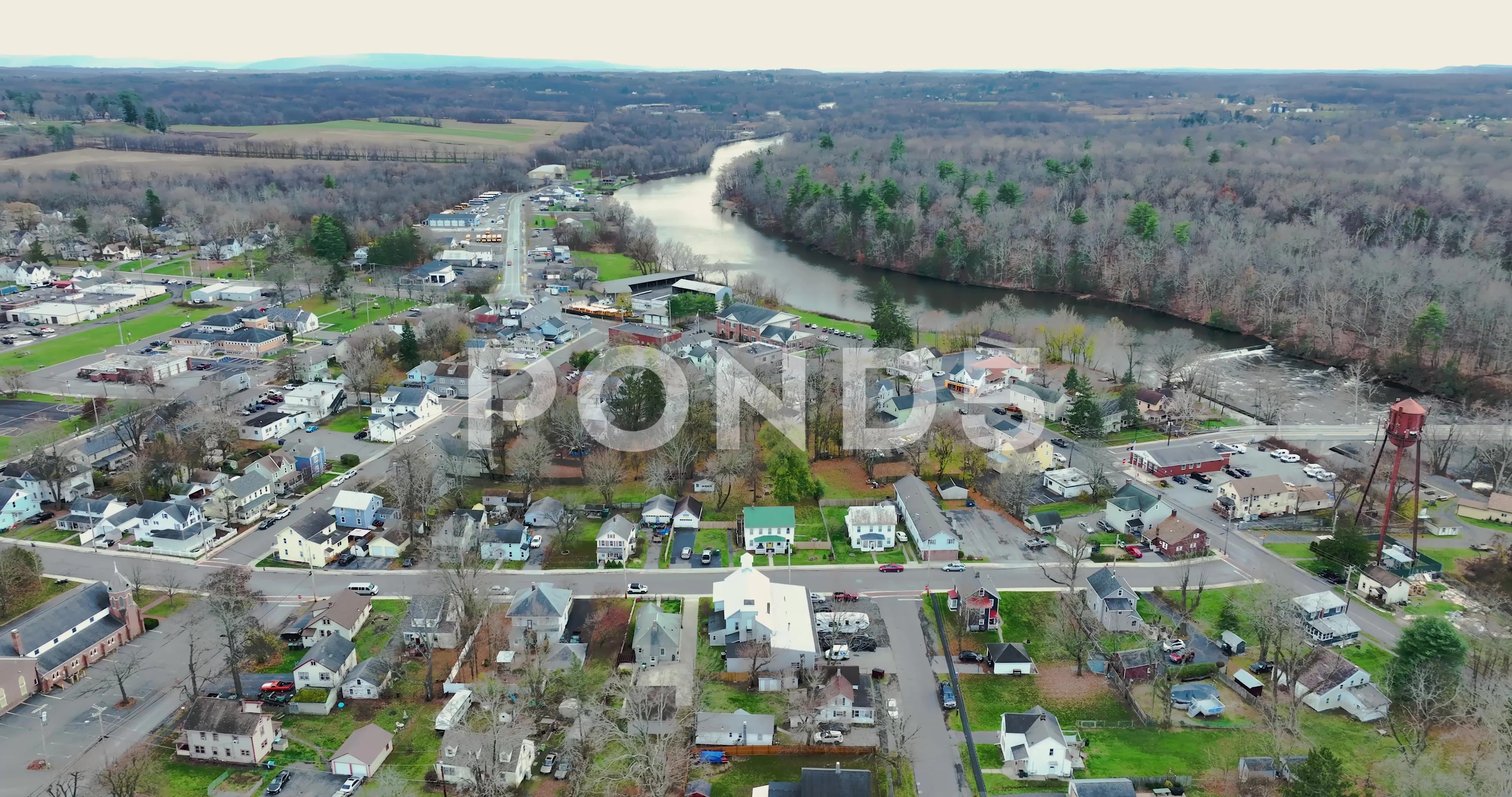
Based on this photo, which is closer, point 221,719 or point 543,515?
point 221,719

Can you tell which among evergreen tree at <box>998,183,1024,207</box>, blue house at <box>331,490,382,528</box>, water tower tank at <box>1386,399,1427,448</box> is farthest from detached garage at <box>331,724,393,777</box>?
evergreen tree at <box>998,183,1024,207</box>

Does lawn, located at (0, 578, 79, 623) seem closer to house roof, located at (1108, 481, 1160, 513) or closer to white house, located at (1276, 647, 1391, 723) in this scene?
house roof, located at (1108, 481, 1160, 513)

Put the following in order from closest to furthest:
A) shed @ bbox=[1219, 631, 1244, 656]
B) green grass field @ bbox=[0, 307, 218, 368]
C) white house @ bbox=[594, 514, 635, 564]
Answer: shed @ bbox=[1219, 631, 1244, 656]
white house @ bbox=[594, 514, 635, 564]
green grass field @ bbox=[0, 307, 218, 368]

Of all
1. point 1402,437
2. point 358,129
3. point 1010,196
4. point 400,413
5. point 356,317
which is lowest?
point 400,413

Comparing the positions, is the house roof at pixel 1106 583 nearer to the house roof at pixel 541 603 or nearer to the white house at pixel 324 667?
the house roof at pixel 541 603

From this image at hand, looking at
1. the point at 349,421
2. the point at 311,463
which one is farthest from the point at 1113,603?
the point at 349,421

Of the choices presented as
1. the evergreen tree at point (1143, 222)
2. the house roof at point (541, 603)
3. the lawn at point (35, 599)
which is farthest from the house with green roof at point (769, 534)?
the evergreen tree at point (1143, 222)

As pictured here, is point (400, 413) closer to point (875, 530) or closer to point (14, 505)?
point (14, 505)
